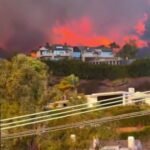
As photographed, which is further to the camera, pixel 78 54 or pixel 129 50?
pixel 129 50

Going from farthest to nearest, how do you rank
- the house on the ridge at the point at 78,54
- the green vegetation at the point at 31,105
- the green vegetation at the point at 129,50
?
1. the green vegetation at the point at 129,50
2. the house on the ridge at the point at 78,54
3. the green vegetation at the point at 31,105

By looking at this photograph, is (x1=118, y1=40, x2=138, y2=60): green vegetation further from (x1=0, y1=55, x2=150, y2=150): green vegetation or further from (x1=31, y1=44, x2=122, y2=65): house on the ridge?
(x1=0, y1=55, x2=150, y2=150): green vegetation

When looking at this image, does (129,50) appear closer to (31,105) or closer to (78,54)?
(78,54)

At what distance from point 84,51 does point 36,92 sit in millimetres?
8099

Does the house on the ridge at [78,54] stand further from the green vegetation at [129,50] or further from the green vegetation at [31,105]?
the green vegetation at [31,105]

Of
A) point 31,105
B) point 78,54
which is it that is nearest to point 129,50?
point 78,54

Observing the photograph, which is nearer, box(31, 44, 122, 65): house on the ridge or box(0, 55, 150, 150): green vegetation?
box(0, 55, 150, 150): green vegetation

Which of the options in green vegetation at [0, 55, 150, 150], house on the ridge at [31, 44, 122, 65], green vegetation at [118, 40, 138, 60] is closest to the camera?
green vegetation at [0, 55, 150, 150]

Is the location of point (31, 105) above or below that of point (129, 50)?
below

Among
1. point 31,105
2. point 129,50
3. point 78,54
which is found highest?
point 129,50

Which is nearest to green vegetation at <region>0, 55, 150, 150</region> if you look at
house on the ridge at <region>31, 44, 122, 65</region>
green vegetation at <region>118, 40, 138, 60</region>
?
house on the ridge at <region>31, 44, 122, 65</region>

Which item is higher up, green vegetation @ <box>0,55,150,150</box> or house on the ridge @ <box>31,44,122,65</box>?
house on the ridge @ <box>31,44,122,65</box>

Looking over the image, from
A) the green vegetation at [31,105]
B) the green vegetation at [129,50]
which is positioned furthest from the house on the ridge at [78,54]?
the green vegetation at [31,105]

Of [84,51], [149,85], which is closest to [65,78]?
[84,51]
